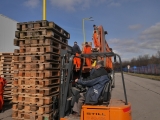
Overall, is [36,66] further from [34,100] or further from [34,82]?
[34,100]

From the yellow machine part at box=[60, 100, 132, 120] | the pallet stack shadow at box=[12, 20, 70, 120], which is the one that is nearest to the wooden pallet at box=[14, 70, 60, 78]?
the pallet stack shadow at box=[12, 20, 70, 120]

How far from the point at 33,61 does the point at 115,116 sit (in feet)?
10.0

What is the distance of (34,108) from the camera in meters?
5.69

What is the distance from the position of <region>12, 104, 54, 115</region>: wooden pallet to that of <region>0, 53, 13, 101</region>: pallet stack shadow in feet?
16.0

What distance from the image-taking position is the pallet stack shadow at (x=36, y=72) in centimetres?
570

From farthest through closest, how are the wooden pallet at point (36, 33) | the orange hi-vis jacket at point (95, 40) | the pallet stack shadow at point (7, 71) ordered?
the orange hi-vis jacket at point (95, 40) < the pallet stack shadow at point (7, 71) < the wooden pallet at point (36, 33)

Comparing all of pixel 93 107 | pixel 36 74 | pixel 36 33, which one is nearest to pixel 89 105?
pixel 93 107

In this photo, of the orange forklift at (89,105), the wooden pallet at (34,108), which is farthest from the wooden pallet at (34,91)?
the orange forklift at (89,105)

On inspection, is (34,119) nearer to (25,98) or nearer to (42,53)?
(25,98)

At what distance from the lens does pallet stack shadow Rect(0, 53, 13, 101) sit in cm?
1047

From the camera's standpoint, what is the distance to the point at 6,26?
17969 mm

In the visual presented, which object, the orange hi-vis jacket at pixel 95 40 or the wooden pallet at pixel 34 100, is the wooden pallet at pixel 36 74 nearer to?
the wooden pallet at pixel 34 100

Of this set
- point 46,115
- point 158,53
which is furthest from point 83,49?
point 158,53

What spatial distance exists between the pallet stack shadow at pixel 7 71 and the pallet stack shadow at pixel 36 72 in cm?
472
